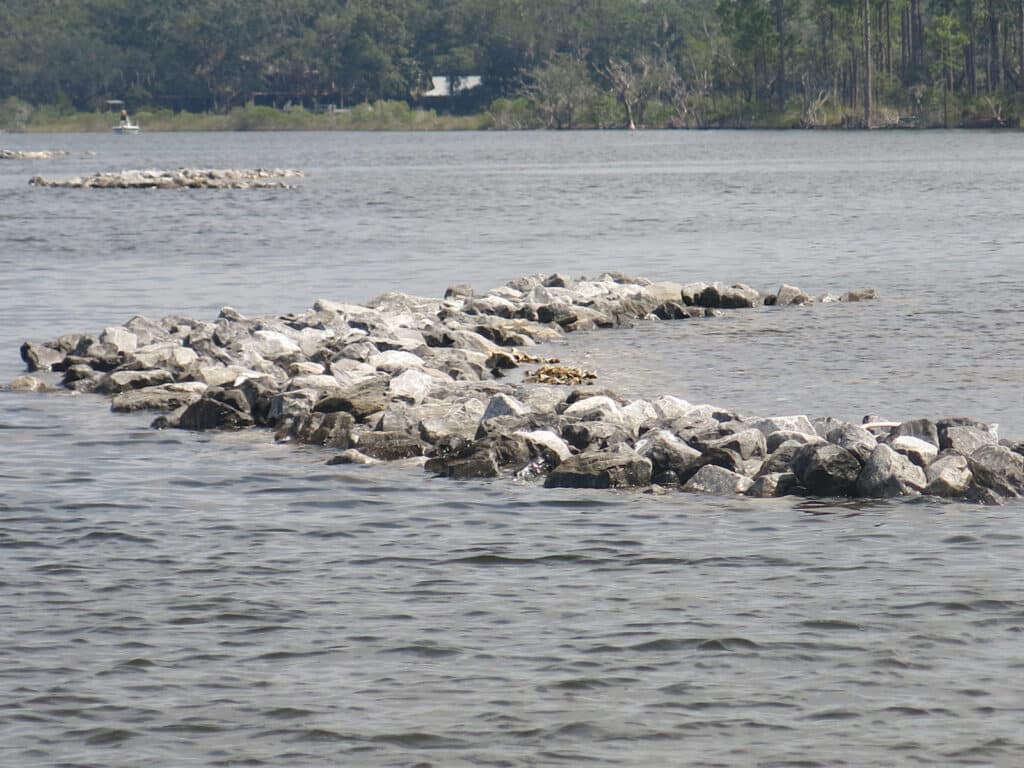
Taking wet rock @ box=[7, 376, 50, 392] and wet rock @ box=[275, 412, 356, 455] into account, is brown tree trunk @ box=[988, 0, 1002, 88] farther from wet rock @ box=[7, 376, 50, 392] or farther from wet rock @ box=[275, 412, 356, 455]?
wet rock @ box=[275, 412, 356, 455]

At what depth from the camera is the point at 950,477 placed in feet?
46.7

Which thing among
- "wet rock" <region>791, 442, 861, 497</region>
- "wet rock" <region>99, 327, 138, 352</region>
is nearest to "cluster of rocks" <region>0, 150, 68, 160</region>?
"wet rock" <region>99, 327, 138, 352</region>

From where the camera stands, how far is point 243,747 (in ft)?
29.0

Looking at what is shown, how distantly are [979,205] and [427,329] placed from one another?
39367 millimetres

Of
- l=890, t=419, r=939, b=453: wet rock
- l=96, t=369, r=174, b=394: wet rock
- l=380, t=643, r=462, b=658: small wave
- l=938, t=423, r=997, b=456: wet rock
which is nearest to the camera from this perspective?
l=380, t=643, r=462, b=658: small wave

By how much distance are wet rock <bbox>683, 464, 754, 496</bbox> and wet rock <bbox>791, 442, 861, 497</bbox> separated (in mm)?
520

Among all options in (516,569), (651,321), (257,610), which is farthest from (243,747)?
(651,321)

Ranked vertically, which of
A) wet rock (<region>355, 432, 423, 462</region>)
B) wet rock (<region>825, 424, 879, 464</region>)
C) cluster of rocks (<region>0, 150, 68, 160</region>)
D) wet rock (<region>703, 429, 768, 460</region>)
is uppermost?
cluster of rocks (<region>0, 150, 68, 160</region>)

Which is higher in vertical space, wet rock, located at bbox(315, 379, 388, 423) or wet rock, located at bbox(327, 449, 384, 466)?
wet rock, located at bbox(315, 379, 388, 423)

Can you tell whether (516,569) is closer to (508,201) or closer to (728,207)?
(728,207)

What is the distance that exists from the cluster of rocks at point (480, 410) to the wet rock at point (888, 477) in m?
0.01

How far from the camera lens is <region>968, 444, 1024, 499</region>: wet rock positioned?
14180mm

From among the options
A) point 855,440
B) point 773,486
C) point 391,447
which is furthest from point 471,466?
point 855,440

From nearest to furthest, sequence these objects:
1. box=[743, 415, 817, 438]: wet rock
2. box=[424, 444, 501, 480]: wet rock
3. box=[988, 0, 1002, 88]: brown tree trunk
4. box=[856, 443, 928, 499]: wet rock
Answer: box=[856, 443, 928, 499]: wet rock < box=[424, 444, 501, 480]: wet rock < box=[743, 415, 817, 438]: wet rock < box=[988, 0, 1002, 88]: brown tree trunk
